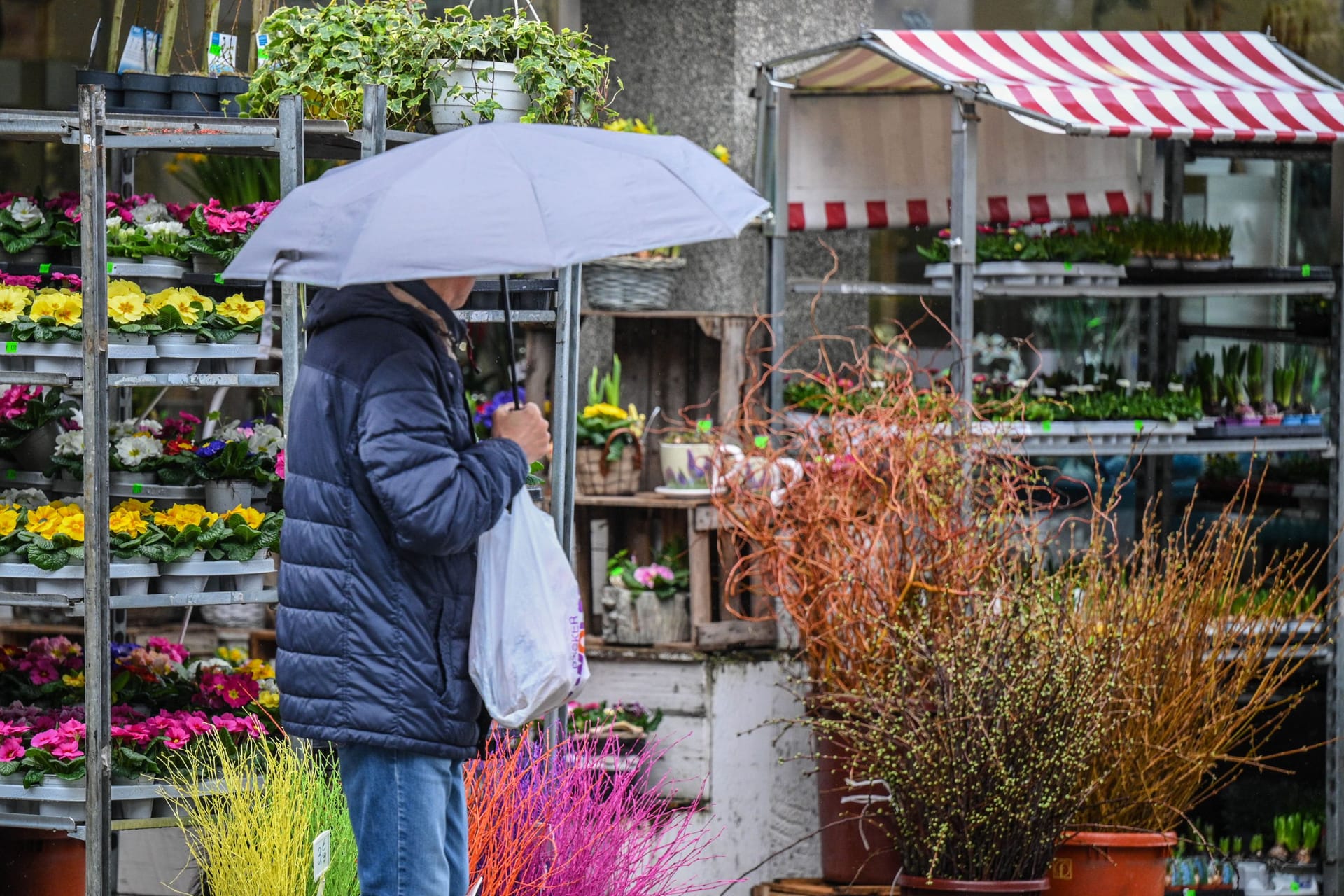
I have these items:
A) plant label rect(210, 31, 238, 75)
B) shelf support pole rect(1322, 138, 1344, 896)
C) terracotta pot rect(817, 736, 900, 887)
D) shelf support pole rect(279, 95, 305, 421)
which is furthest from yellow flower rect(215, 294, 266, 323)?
shelf support pole rect(1322, 138, 1344, 896)

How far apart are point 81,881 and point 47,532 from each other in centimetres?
105

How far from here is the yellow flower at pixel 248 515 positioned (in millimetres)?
3914

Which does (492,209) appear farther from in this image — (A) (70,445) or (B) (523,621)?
(A) (70,445)

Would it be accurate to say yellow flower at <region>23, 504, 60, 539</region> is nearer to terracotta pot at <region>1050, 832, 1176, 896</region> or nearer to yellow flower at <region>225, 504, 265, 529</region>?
yellow flower at <region>225, 504, 265, 529</region>

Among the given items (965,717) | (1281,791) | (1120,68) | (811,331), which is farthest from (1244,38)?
(965,717)

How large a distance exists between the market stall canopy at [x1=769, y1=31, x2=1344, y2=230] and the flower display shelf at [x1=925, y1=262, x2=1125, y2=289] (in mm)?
485

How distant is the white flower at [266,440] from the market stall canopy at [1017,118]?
2.42 meters

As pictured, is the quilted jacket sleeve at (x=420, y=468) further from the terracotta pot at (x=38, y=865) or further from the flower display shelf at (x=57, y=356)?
the terracotta pot at (x=38, y=865)

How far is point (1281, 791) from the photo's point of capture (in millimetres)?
6277

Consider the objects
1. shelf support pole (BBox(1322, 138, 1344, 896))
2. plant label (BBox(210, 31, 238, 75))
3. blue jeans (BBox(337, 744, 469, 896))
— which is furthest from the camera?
shelf support pole (BBox(1322, 138, 1344, 896))

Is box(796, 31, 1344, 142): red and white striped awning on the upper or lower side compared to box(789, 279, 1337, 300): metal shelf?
upper

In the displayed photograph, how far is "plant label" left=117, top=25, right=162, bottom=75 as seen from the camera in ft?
12.9

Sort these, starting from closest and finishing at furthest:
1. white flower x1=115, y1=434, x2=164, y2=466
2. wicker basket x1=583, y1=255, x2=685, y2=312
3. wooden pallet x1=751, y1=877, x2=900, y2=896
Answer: white flower x1=115, y1=434, x2=164, y2=466, wooden pallet x1=751, y1=877, x2=900, y2=896, wicker basket x1=583, y1=255, x2=685, y2=312

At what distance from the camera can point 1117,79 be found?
18.3 ft
